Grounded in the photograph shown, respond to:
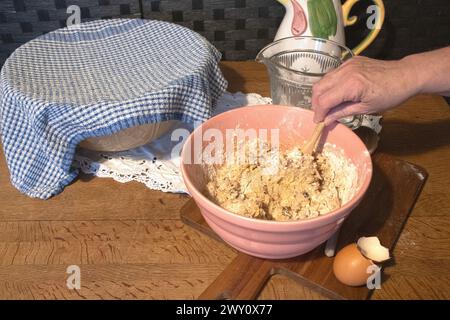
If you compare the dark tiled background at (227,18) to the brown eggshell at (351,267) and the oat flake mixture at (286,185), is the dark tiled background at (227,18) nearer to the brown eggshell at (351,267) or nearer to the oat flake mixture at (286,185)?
the oat flake mixture at (286,185)

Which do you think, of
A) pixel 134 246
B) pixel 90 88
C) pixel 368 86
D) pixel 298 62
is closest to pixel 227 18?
pixel 298 62

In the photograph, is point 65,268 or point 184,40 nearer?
point 65,268

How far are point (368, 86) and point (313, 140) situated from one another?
0.14 m

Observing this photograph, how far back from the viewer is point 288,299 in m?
0.67

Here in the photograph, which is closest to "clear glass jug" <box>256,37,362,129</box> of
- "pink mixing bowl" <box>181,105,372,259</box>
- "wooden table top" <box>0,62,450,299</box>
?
"pink mixing bowl" <box>181,105,372,259</box>

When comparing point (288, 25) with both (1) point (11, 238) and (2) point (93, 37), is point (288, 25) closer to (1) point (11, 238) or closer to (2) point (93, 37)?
(2) point (93, 37)

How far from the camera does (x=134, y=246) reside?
0.75m

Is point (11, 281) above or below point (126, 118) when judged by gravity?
below

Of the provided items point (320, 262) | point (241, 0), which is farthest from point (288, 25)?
point (320, 262)

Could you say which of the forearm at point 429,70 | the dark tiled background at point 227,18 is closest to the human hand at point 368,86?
the forearm at point 429,70

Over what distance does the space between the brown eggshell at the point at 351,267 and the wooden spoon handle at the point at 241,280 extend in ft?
0.36

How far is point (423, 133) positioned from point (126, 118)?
678mm

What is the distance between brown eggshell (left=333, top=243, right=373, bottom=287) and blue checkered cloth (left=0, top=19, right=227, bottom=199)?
370 millimetres
